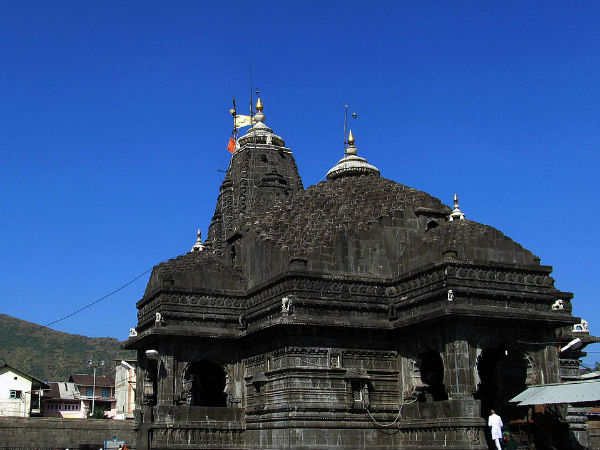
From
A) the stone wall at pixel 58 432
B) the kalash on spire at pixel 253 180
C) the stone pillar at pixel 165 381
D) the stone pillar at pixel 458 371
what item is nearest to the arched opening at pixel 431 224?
the stone pillar at pixel 458 371

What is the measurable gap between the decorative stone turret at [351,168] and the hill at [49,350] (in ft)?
261

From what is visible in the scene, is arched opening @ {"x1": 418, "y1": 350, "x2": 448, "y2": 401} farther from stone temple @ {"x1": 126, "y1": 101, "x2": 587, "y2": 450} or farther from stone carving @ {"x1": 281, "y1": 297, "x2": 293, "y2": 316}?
stone carving @ {"x1": 281, "y1": 297, "x2": 293, "y2": 316}

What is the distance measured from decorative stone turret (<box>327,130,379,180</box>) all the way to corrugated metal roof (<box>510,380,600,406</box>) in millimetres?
13131

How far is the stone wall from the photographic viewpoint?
42344 mm

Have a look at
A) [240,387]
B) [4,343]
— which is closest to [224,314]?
[240,387]

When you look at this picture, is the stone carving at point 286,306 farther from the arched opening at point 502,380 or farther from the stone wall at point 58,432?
the stone wall at point 58,432

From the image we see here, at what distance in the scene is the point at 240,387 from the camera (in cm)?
2952

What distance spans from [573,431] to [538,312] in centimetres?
426

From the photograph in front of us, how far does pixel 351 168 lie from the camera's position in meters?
34.7

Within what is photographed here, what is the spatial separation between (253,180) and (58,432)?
18.9 metres

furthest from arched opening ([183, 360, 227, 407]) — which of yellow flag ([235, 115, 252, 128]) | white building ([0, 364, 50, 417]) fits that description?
white building ([0, 364, 50, 417])

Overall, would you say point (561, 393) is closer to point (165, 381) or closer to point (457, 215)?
point (457, 215)

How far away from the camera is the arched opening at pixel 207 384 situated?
3192 centimetres

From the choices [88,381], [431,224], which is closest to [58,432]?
[431,224]
